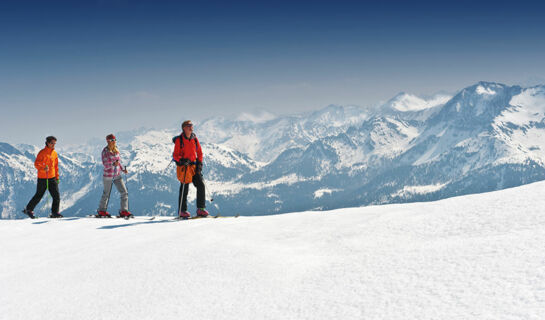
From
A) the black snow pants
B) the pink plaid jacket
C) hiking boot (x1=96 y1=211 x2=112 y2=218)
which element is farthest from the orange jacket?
hiking boot (x1=96 y1=211 x2=112 y2=218)

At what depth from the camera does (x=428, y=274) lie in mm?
3721

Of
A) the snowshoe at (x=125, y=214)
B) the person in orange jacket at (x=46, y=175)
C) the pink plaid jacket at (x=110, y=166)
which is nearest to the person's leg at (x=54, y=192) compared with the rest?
the person in orange jacket at (x=46, y=175)

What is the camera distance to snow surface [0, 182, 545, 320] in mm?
3217

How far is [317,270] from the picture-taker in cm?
468

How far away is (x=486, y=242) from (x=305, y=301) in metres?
2.57

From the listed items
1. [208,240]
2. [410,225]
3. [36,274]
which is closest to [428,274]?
[410,225]

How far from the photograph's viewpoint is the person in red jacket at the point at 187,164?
1179 centimetres

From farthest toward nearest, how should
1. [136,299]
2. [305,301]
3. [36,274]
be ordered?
[36,274], [136,299], [305,301]

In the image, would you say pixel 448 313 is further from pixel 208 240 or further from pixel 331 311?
pixel 208 240

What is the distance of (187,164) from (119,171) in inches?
144

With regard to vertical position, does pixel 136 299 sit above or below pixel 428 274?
below

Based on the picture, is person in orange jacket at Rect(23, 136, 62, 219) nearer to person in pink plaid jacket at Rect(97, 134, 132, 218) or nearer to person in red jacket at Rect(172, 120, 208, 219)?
person in pink plaid jacket at Rect(97, 134, 132, 218)

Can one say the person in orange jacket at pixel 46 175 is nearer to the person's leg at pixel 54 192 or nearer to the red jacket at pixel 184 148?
the person's leg at pixel 54 192

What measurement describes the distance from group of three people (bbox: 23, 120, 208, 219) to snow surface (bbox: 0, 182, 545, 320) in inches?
165
